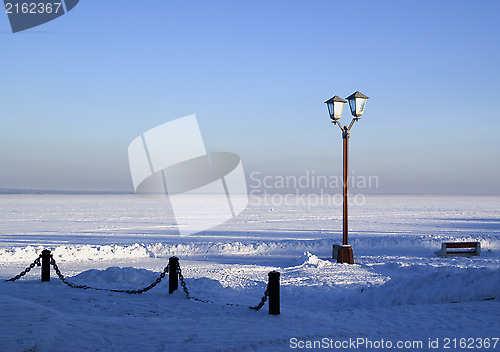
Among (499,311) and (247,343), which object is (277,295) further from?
(499,311)

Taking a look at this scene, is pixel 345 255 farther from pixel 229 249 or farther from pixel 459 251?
pixel 229 249

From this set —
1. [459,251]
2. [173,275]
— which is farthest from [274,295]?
[459,251]

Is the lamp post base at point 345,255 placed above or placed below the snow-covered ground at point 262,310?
below

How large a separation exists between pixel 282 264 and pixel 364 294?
6335 mm

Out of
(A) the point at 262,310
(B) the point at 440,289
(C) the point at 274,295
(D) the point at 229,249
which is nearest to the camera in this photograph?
(C) the point at 274,295

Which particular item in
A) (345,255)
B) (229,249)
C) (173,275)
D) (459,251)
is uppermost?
(173,275)

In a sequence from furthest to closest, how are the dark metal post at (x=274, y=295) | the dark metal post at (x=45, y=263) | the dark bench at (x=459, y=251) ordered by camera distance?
the dark bench at (x=459, y=251)
the dark metal post at (x=45, y=263)
the dark metal post at (x=274, y=295)

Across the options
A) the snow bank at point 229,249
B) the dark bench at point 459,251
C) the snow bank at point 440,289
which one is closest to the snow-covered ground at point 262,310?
the snow bank at point 440,289

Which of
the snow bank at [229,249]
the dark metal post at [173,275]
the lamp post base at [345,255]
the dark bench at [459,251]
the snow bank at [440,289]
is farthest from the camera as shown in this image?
the snow bank at [229,249]

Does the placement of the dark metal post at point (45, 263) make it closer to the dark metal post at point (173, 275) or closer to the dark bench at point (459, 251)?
the dark metal post at point (173, 275)

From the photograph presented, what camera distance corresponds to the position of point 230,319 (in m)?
7.12

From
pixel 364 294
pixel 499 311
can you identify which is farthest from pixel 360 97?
pixel 499 311

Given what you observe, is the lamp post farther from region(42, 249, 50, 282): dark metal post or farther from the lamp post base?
region(42, 249, 50, 282): dark metal post

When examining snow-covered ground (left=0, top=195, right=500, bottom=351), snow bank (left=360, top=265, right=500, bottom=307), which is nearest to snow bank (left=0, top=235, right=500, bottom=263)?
snow-covered ground (left=0, top=195, right=500, bottom=351)
